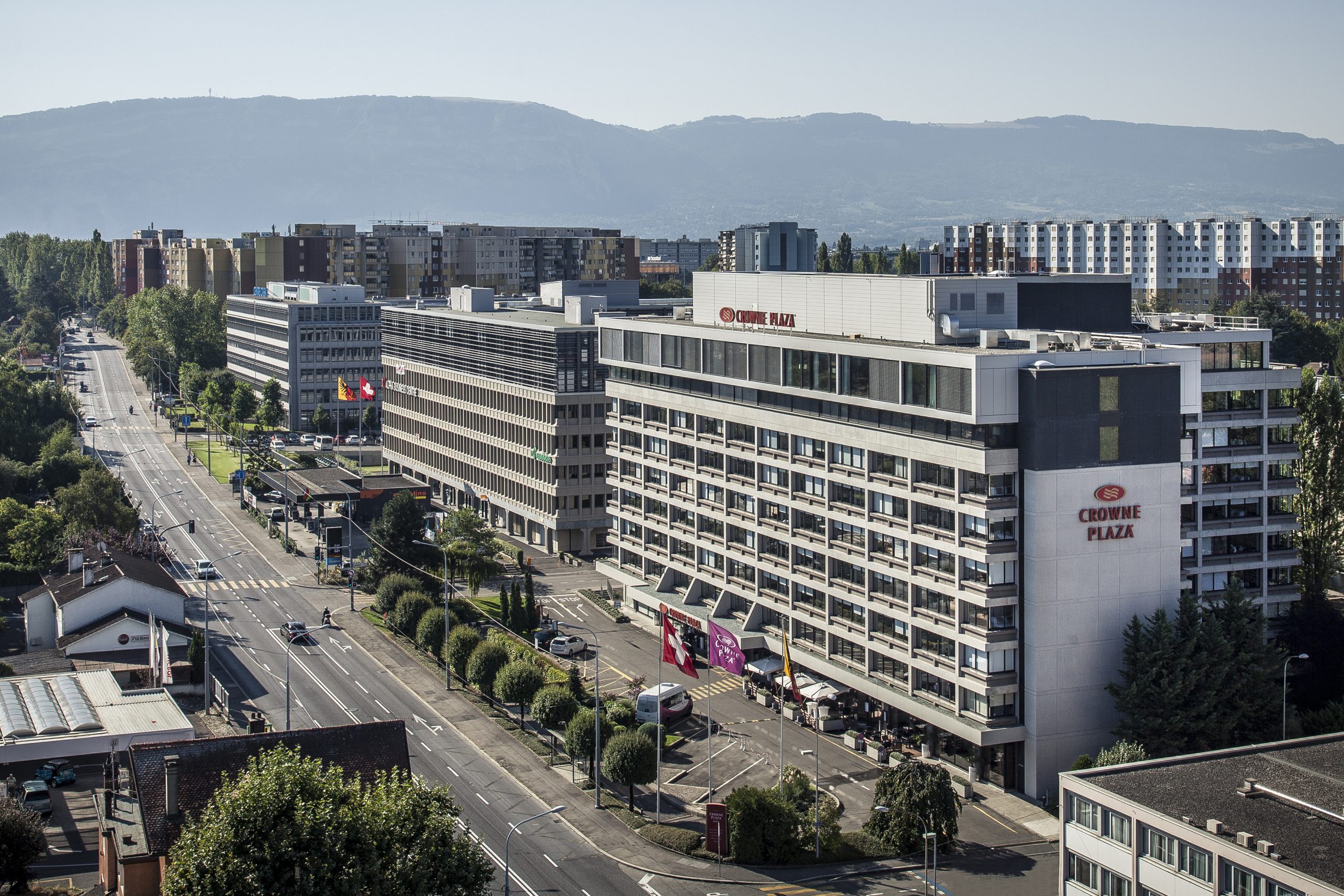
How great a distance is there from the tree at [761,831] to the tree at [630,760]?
24.2 ft

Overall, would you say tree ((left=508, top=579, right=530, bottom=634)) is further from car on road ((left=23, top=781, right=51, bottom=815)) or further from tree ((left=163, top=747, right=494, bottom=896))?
tree ((left=163, top=747, right=494, bottom=896))

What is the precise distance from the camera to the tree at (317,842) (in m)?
Result: 46.6

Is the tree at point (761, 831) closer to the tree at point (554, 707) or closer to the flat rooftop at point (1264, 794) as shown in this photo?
the flat rooftop at point (1264, 794)

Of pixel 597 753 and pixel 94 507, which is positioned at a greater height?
pixel 94 507

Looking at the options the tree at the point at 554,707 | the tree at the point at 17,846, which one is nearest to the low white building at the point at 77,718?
the tree at the point at 17,846

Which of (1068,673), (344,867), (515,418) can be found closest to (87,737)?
(344,867)

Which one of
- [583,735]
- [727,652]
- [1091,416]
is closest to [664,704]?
[583,735]

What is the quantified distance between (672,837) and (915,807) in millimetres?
11932

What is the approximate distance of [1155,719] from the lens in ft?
228

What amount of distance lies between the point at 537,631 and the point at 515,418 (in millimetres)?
39357

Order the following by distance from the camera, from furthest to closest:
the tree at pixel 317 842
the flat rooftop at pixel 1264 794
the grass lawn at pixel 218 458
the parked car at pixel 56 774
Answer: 1. the grass lawn at pixel 218 458
2. the parked car at pixel 56 774
3. the flat rooftop at pixel 1264 794
4. the tree at pixel 317 842

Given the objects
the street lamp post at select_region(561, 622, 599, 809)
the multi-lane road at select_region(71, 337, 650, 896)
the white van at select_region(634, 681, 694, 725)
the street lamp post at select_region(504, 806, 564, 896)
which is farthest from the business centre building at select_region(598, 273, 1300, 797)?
the street lamp post at select_region(504, 806, 564, 896)

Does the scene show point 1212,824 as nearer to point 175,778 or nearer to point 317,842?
A: point 317,842

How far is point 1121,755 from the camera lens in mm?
66562
